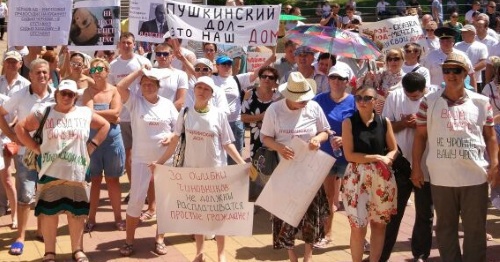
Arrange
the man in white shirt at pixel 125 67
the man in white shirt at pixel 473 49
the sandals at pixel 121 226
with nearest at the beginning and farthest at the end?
the sandals at pixel 121 226 < the man in white shirt at pixel 125 67 < the man in white shirt at pixel 473 49

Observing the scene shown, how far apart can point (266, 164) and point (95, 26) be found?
135 inches

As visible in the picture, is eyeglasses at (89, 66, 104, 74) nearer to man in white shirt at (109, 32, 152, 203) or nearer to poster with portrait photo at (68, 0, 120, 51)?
man in white shirt at (109, 32, 152, 203)

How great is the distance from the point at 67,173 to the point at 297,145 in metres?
2.03

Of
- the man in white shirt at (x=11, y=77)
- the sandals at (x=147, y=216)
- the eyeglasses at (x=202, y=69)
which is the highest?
the eyeglasses at (x=202, y=69)

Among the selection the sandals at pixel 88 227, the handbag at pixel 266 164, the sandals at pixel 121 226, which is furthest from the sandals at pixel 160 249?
the handbag at pixel 266 164

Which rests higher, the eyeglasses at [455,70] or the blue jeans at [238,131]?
the eyeglasses at [455,70]

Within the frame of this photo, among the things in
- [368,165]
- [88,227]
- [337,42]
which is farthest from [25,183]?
[337,42]

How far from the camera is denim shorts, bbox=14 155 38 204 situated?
7.02 m

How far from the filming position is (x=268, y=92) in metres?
7.82

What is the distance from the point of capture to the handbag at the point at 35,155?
6.40m

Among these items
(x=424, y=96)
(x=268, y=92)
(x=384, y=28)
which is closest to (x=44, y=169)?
(x=268, y=92)

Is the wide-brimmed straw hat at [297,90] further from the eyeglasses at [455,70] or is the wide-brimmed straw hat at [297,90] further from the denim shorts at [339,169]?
the eyeglasses at [455,70]

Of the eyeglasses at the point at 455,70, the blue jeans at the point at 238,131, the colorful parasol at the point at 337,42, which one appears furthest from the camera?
the blue jeans at the point at 238,131

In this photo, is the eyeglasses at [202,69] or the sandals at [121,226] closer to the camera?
the eyeglasses at [202,69]
